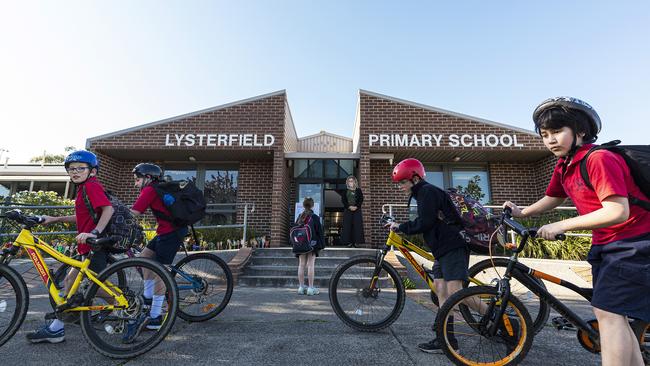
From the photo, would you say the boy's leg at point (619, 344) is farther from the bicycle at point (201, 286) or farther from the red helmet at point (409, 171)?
the bicycle at point (201, 286)

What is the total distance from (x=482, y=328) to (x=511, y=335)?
0.18 metres

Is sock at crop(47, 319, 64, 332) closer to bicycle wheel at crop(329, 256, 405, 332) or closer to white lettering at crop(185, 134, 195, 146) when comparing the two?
bicycle wheel at crop(329, 256, 405, 332)

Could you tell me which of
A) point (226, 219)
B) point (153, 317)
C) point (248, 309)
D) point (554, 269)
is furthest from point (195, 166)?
point (554, 269)

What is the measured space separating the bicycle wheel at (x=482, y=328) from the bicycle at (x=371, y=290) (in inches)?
30.2

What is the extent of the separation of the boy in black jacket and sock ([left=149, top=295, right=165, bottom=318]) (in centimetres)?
229

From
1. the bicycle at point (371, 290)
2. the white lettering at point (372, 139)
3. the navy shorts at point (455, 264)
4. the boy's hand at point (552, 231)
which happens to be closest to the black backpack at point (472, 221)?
the navy shorts at point (455, 264)

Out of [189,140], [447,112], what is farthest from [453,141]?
[189,140]

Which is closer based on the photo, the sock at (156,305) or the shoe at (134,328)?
the shoe at (134,328)

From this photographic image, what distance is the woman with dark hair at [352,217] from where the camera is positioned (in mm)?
7539

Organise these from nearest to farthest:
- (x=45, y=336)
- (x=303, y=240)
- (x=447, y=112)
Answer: (x=45, y=336) < (x=303, y=240) < (x=447, y=112)

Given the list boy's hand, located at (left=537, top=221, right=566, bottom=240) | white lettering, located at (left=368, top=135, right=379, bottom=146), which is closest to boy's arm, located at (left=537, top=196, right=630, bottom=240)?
boy's hand, located at (left=537, top=221, right=566, bottom=240)

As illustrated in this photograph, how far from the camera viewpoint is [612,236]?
1615 mm

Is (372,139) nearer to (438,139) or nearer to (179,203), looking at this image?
(438,139)

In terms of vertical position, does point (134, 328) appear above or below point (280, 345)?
above
